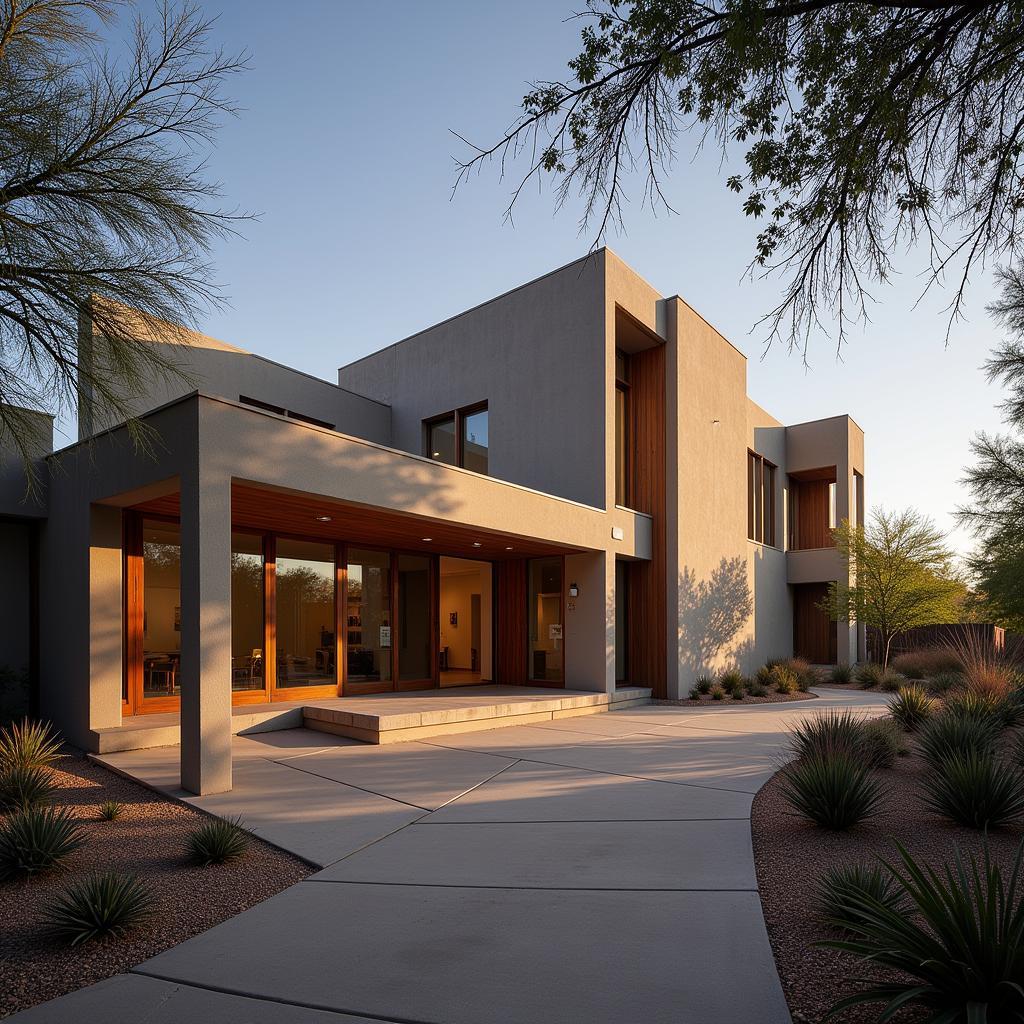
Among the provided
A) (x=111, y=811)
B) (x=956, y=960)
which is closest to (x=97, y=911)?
Result: (x=111, y=811)

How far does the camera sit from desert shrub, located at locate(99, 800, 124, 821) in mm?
6465

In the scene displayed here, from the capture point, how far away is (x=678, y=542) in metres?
16.1

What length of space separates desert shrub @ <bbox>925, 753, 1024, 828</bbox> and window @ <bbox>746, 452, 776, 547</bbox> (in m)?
17.2

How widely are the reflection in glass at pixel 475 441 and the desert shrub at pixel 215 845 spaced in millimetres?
12291

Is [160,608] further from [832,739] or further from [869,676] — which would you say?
[869,676]

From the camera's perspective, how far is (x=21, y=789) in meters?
6.75

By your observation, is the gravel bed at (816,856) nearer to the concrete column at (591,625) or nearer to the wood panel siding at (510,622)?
the concrete column at (591,625)

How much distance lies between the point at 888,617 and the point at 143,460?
2161 cm

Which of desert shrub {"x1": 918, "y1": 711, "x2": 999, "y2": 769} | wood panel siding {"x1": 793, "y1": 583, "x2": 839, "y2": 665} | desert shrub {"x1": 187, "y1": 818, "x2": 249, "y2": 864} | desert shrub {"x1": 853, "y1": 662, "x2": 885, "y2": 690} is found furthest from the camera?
wood panel siding {"x1": 793, "y1": 583, "x2": 839, "y2": 665}

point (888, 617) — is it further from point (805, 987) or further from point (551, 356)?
point (805, 987)

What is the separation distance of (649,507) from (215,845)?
41.5ft

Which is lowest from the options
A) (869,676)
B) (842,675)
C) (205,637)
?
(842,675)

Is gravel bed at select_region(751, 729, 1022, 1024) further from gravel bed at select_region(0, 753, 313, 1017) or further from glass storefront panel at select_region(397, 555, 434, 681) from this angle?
glass storefront panel at select_region(397, 555, 434, 681)

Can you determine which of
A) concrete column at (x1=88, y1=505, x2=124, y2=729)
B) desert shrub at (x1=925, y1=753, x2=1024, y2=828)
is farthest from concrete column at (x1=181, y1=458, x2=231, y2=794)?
desert shrub at (x1=925, y1=753, x2=1024, y2=828)
